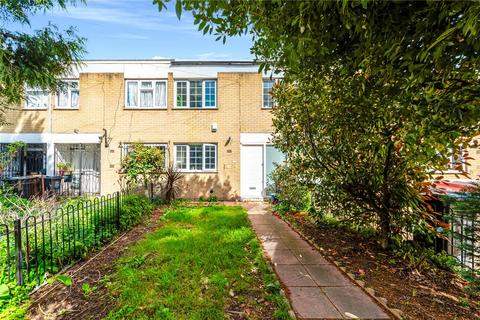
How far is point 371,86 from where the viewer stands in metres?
3.63

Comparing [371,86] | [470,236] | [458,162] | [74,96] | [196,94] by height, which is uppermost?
[196,94]

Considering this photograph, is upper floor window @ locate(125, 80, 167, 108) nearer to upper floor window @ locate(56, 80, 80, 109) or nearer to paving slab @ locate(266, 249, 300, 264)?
Result: upper floor window @ locate(56, 80, 80, 109)

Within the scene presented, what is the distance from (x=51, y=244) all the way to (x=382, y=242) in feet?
19.1

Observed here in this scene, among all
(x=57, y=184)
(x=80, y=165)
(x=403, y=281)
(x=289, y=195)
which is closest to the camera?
(x=403, y=281)

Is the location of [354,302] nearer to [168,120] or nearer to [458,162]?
[458,162]

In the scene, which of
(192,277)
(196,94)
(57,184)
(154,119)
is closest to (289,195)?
(192,277)

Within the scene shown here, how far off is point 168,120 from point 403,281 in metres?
11.3

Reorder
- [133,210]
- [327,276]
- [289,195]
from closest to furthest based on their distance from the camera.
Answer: [327,276]
[133,210]
[289,195]

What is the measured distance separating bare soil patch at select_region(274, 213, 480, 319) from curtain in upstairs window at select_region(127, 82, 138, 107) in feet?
35.7

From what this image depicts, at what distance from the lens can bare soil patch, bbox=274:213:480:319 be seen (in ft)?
10.2

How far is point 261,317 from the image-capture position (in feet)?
9.77

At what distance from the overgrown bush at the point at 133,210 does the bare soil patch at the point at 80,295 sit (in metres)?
1.86

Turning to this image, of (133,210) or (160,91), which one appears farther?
(160,91)

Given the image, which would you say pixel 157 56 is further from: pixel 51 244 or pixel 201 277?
pixel 201 277
